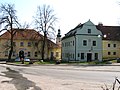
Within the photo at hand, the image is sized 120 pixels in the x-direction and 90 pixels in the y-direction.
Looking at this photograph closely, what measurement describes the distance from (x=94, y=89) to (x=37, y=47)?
67958mm

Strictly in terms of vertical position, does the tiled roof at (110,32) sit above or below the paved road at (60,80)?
above

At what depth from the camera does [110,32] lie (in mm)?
79062

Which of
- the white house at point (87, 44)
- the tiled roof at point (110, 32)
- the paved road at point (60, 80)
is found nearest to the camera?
the paved road at point (60, 80)

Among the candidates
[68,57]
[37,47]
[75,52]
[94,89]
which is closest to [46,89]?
[94,89]

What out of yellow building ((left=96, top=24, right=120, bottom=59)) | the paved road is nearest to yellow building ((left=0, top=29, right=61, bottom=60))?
yellow building ((left=96, top=24, right=120, bottom=59))

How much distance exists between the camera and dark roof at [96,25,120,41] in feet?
254

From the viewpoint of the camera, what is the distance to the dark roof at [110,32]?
77537 millimetres

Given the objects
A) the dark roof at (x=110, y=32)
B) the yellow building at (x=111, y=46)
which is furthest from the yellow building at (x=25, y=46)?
the yellow building at (x=111, y=46)

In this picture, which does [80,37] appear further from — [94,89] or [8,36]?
[94,89]

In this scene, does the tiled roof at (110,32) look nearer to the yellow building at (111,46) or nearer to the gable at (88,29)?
the yellow building at (111,46)

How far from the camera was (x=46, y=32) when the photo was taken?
6869 centimetres

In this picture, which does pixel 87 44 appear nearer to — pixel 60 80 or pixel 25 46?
pixel 25 46

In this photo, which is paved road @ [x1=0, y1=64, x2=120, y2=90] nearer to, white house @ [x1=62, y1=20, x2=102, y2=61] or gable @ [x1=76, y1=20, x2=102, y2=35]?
white house @ [x1=62, y1=20, x2=102, y2=61]

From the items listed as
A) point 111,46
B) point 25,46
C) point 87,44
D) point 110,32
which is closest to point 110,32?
point 110,32
